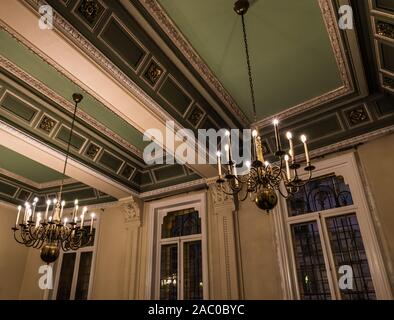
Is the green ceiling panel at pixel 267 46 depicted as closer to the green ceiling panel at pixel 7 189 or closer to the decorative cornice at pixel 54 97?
the decorative cornice at pixel 54 97

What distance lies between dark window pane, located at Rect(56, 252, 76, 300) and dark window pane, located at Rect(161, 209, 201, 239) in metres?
2.47

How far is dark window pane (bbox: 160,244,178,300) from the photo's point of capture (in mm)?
5605

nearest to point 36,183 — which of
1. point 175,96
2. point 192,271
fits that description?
point 192,271

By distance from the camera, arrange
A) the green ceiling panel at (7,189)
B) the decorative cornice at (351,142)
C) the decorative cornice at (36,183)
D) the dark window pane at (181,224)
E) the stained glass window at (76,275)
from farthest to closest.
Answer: the green ceiling panel at (7,189) → the decorative cornice at (36,183) → the stained glass window at (76,275) → the dark window pane at (181,224) → the decorative cornice at (351,142)

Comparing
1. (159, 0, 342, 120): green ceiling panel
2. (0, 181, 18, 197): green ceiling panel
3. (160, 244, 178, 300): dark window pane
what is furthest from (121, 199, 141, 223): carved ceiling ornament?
(159, 0, 342, 120): green ceiling panel

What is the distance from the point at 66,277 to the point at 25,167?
8.68ft

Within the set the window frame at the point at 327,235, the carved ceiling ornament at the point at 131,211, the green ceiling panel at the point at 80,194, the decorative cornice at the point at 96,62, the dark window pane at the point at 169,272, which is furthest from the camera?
the green ceiling panel at the point at 80,194

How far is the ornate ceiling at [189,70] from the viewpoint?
285 cm

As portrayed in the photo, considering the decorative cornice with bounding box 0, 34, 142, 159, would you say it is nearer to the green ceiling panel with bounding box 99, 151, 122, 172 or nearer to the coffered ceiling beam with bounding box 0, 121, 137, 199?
the green ceiling panel with bounding box 99, 151, 122, 172

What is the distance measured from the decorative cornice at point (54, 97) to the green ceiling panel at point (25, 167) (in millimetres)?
2117

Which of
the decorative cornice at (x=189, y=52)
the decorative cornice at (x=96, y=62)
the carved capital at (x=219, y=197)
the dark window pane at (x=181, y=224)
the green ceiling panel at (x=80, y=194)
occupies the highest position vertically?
the decorative cornice at (x=189, y=52)

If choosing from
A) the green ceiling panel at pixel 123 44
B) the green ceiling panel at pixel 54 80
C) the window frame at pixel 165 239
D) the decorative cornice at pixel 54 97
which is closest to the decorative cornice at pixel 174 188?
the window frame at pixel 165 239

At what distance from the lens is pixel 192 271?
5.51 meters
